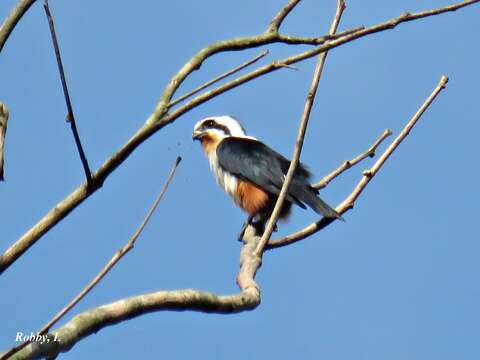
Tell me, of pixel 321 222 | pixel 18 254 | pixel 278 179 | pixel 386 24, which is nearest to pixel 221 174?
pixel 278 179

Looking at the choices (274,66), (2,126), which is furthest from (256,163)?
(274,66)

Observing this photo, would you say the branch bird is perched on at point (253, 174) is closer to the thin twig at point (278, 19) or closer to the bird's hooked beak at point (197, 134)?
the bird's hooked beak at point (197, 134)

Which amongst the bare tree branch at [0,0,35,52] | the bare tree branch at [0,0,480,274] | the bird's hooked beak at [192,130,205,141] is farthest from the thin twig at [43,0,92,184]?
the bird's hooked beak at [192,130,205,141]

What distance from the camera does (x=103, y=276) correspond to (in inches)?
111

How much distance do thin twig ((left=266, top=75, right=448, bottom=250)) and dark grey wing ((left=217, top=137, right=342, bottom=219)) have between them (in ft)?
9.61

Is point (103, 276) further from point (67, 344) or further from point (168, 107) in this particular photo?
point (168, 107)

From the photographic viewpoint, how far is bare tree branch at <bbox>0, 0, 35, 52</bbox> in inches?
157

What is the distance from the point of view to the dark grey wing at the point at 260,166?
8.60 meters

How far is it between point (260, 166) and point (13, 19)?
18.2 ft

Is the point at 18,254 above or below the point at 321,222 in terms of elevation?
below

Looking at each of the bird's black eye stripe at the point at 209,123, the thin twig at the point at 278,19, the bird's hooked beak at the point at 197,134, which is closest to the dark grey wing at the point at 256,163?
the bird's hooked beak at the point at 197,134

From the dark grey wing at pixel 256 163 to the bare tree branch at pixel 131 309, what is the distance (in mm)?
4985

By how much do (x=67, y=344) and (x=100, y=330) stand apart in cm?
19

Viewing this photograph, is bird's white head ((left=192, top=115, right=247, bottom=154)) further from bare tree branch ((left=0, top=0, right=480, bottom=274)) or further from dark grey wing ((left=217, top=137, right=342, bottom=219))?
bare tree branch ((left=0, top=0, right=480, bottom=274))
